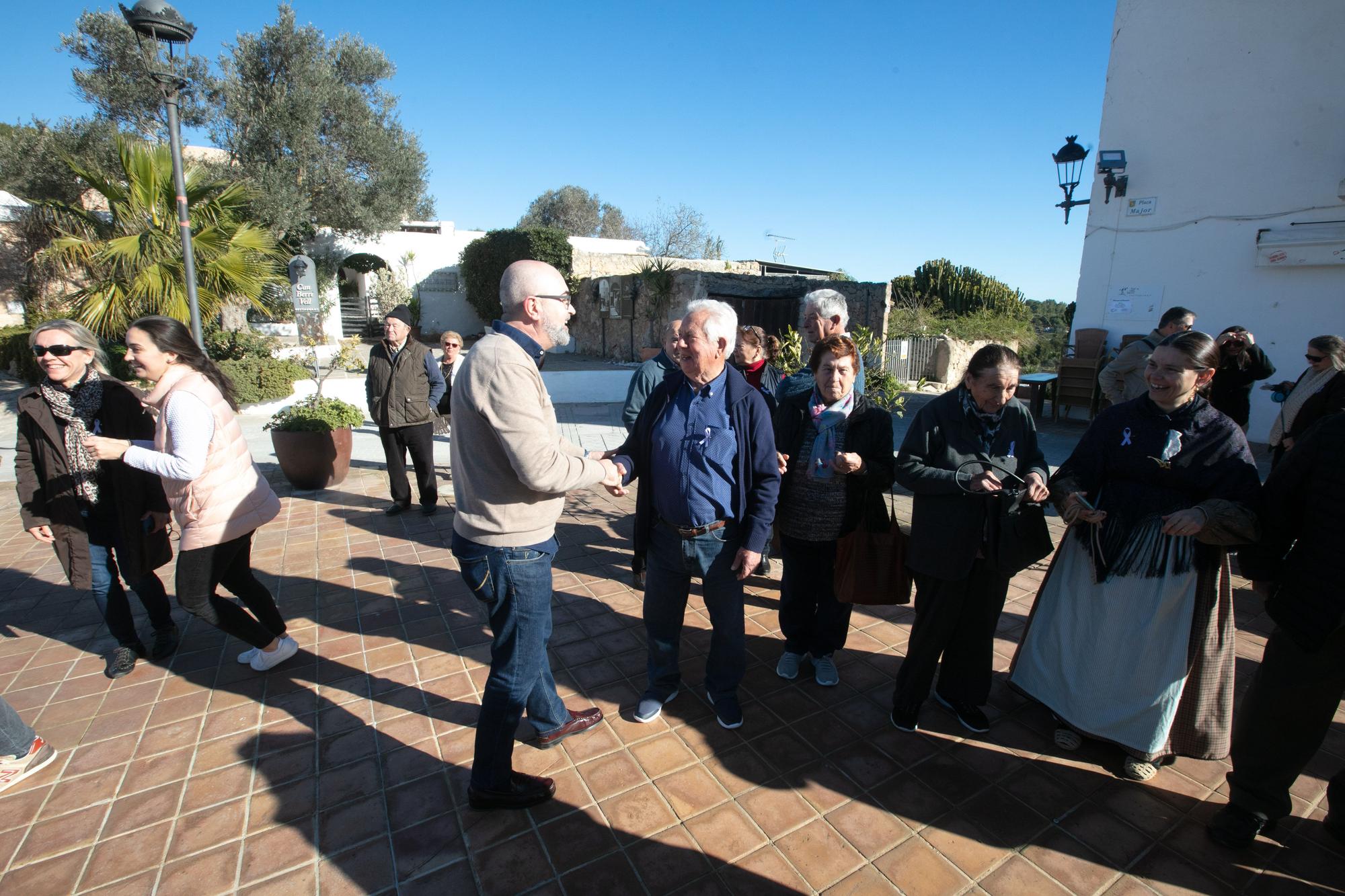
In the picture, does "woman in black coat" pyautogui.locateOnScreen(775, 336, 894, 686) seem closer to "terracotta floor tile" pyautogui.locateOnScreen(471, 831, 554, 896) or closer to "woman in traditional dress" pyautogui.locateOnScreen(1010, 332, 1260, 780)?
"woman in traditional dress" pyautogui.locateOnScreen(1010, 332, 1260, 780)

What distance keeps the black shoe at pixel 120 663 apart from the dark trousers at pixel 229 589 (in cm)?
61

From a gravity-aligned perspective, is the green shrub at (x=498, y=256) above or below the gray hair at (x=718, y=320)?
above

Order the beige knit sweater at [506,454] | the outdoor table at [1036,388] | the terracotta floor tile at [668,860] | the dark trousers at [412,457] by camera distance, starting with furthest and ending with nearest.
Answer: the outdoor table at [1036,388] → the dark trousers at [412,457] → the terracotta floor tile at [668,860] → the beige knit sweater at [506,454]

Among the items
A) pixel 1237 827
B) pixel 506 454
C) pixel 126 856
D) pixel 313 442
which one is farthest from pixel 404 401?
pixel 1237 827

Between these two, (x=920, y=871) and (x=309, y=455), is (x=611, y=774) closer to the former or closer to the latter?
(x=920, y=871)

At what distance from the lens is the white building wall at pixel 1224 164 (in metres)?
7.88

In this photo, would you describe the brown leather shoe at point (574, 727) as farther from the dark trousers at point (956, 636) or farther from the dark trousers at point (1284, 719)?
the dark trousers at point (1284, 719)

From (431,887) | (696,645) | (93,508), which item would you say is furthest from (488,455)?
(93,508)

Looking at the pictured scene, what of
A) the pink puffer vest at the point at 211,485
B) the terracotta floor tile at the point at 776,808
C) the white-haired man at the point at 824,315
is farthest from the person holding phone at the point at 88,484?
the white-haired man at the point at 824,315

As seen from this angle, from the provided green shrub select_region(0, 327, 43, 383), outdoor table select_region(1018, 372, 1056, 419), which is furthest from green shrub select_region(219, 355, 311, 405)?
outdoor table select_region(1018, 372, 1056, 419)

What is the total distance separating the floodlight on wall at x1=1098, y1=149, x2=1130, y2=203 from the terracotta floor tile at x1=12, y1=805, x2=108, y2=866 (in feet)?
39.4

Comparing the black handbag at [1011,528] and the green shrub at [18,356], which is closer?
the black handbag at [1011,528]

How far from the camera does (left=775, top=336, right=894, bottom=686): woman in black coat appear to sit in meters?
2.77

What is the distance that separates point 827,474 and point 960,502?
558 millimetres
